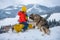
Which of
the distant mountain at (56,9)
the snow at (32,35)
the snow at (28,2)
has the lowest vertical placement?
the snow at (32,35)

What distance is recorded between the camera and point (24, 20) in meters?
1.28

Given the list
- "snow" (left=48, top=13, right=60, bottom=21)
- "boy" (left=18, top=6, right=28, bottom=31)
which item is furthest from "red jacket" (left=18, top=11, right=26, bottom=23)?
"snow" (left=48, top=13, right=60, bottom=21)

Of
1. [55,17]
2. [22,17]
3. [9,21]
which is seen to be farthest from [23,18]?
[55,17]

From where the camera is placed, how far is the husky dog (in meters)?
1.28

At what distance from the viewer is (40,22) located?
4.22ft

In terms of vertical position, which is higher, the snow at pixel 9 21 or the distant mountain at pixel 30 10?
the distant mountain at pixel 30 10

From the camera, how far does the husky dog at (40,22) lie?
1.28 metres

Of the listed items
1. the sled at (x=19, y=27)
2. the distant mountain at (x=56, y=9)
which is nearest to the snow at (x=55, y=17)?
the distant mountain at (x=56, y=9)

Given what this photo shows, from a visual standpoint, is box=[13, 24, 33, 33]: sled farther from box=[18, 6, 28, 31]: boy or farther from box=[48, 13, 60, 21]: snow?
box=[48, 13, 60, 21]: snow

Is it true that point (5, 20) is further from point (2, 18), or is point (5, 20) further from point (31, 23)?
point (31, 23)

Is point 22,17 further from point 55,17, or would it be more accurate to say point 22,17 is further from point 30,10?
point 55,17

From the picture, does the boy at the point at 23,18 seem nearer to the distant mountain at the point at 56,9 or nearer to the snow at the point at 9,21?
the snow at the point at 9,21

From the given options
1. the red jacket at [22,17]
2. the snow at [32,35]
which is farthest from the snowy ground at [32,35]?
the red jacket at [22,17]

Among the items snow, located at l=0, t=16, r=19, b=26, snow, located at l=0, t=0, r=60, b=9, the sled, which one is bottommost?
the sled
